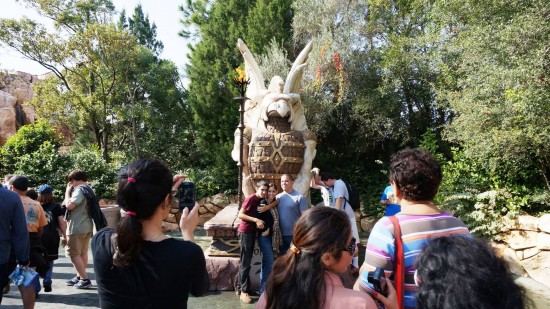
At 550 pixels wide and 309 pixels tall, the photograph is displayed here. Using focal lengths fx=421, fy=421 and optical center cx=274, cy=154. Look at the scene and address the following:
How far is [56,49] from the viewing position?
1398 centimetres

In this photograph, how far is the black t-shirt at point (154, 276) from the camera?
1.64m

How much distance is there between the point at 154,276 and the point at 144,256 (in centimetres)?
9

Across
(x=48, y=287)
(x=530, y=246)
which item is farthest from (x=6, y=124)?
(x=530, y=246)

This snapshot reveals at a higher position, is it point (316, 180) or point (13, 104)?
point (13, 104)

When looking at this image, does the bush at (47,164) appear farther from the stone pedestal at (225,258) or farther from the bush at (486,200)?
the bush at (486,200)

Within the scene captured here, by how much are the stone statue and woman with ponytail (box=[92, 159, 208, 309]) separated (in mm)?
4480

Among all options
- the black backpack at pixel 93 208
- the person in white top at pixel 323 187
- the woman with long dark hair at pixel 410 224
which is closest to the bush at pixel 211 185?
the person in white top at pixel 323 187

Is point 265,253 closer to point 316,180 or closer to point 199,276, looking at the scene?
point 316,180

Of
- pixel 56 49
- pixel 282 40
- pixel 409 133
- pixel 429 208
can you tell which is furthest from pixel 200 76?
pixel 429 208

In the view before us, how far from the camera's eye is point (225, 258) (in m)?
5.23

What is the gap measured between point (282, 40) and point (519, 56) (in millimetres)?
8518

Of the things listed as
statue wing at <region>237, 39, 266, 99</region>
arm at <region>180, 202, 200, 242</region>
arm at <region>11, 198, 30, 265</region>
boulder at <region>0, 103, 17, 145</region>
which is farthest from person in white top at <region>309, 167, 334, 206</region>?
boulder at <region>0, 103, 17, 145</region>

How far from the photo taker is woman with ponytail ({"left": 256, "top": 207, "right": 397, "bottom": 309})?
4.56 feet

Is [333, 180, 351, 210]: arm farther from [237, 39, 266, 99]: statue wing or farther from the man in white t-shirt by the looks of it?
[237, 39, 266, 99]: statue wing
